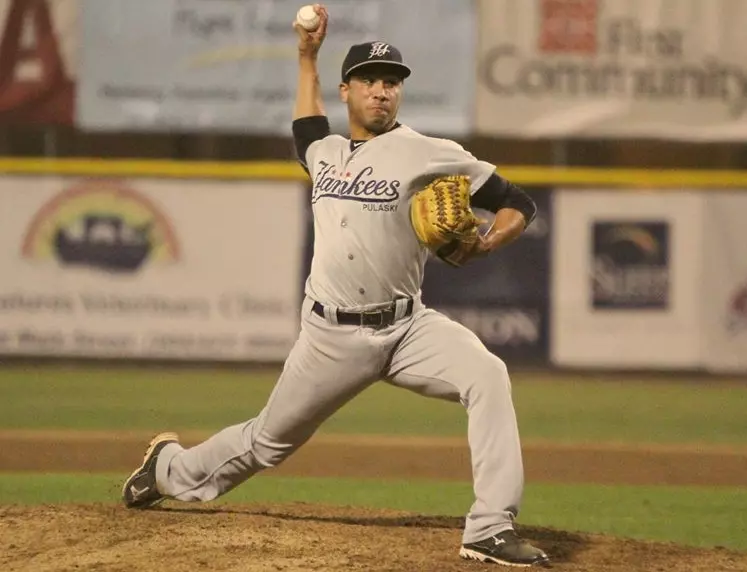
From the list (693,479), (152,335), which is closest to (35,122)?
(152,335)

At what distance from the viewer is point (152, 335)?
1012 cm

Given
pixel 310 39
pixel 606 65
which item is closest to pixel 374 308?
pixel 310 39

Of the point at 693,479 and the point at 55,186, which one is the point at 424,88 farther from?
the point at 693,479

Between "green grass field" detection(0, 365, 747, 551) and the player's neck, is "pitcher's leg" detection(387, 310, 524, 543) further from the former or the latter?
"green grass field" detection(0, 365, 747, 551)

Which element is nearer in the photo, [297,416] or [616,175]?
[297,416]

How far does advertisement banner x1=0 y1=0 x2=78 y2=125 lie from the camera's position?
10578 millimetres

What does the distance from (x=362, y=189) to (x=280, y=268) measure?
20.4 ft

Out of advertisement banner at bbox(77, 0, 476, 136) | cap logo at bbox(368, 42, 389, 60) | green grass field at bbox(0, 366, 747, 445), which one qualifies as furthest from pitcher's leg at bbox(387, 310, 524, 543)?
advertisement banner at bbox(77, 0, 476, 136)

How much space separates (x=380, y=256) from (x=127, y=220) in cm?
653

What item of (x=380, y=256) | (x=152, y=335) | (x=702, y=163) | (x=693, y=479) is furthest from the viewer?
(x=702, y=163)

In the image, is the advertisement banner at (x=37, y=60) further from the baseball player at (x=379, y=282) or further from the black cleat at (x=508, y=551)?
the black cleat at (x=508, y=551)

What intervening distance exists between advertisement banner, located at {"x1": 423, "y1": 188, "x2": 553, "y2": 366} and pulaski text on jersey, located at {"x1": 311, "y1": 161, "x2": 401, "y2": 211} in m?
6.11

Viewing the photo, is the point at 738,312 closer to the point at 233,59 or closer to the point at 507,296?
the point at 507,296

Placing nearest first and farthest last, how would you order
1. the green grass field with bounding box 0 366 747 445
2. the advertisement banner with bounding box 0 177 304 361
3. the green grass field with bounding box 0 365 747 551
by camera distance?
the green grass field with bounding box 0 365 747 551
the green grass field with bounding box 0 366 747 445
the advertisement banner with bounding box 0 177 304 361
